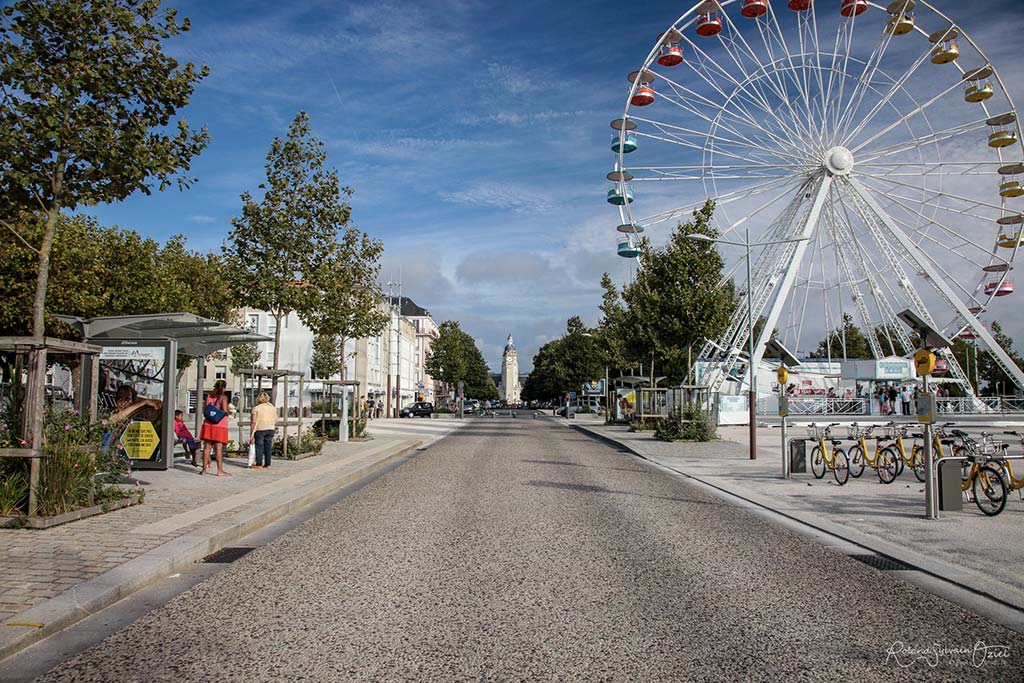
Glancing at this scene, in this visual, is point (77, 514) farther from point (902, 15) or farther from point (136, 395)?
point (902, 15)

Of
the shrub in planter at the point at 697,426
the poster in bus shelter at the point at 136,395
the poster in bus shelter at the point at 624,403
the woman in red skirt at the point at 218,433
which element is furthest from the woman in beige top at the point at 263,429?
the poster in bus shelter at the point at 624,403

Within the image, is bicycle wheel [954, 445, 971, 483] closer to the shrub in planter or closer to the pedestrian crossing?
the shrub in planter

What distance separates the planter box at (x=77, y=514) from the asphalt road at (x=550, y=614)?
237cm

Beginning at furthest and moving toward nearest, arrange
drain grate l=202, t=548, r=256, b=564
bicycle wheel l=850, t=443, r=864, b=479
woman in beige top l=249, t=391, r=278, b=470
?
1. woman in beige top l=249, t=391, r=278, b=470
2. bicycle wheel l=850, t=443, r=864, b=479
3. drain grate l=202, t=548, r=256, b=564

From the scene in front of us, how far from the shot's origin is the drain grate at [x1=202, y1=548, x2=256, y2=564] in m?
7.97

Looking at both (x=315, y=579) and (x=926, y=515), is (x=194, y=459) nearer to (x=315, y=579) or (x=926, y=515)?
(x=315, y=579)

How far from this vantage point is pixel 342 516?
35.8ft

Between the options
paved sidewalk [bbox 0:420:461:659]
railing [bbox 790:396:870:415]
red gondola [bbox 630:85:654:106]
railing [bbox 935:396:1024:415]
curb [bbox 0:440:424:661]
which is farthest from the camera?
railing [bbox 935:396:1024:415]

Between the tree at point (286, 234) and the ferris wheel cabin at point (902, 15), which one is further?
the ferris wheel cabin at point (902, 15)

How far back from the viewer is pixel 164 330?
15.7 m

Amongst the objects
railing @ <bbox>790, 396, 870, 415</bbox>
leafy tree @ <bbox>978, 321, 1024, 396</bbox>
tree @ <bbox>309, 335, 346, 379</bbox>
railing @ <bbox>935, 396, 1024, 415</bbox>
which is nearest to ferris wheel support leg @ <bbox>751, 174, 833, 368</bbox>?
railing @ <bbox>790, 396, 870, 415</bbox>

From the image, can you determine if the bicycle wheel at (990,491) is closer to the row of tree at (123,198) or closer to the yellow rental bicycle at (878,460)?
the yellow rental bicycle at (878,460)

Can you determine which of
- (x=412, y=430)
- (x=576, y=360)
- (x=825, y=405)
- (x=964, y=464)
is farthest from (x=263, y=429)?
(x=576, y=360)

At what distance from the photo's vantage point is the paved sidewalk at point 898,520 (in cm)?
743
